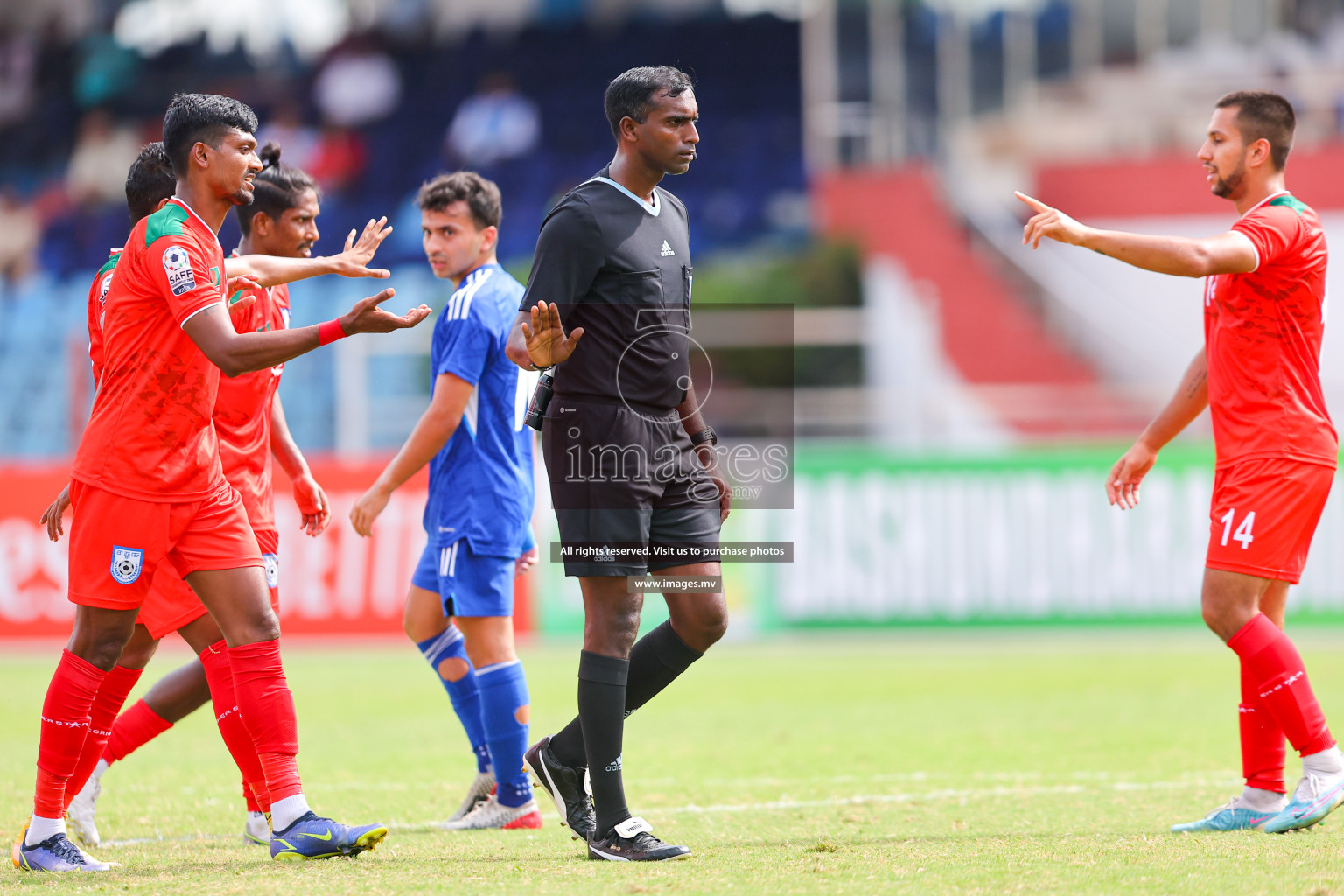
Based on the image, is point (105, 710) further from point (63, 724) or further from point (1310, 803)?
point (1310, 803)

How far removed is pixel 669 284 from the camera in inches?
188

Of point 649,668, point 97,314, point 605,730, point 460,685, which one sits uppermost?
point 97,314

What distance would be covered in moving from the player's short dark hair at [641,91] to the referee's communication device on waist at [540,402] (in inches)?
33.1

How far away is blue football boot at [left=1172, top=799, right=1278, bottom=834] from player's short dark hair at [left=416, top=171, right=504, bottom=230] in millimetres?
3553

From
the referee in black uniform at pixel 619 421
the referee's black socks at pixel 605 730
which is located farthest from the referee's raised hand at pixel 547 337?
the referee's black socks at pixel 605 730

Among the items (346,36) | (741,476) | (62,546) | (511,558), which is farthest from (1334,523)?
(346,36)

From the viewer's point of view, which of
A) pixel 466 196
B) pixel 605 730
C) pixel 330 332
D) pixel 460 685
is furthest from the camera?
pixel 460 685

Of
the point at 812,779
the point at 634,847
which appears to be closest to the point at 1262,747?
the point at 812,779

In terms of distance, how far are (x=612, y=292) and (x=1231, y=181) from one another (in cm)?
242

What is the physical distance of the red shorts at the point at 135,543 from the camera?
14.9ft

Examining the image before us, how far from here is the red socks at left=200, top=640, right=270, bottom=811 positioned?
17.0 ft

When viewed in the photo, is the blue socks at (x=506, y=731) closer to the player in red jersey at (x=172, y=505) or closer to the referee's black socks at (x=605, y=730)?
the referee's black socks at (x=605, y=730)

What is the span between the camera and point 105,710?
5.22m

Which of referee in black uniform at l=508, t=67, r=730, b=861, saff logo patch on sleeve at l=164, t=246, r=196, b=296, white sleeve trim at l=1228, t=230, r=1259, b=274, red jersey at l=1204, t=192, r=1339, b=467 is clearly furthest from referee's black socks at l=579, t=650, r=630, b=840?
white sleeve trim at l=1228, t=230, r=1259, b=274
